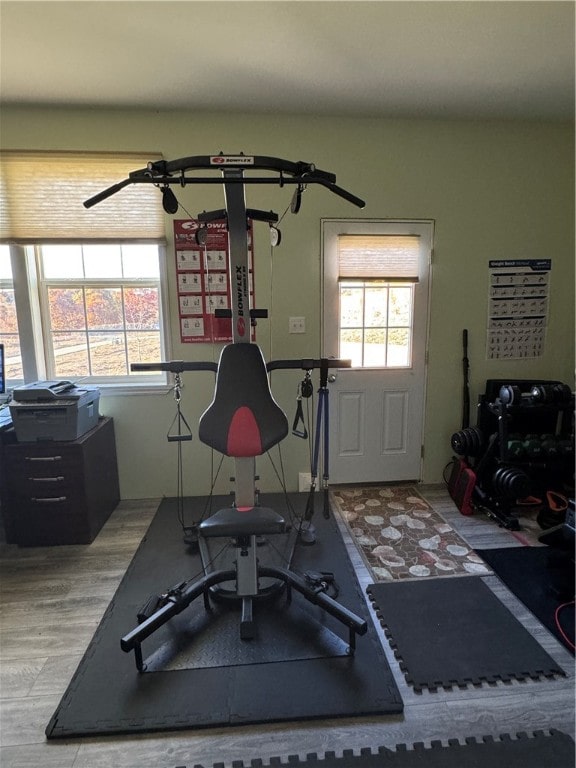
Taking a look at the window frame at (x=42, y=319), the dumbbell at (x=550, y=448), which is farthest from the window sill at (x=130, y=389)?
the dumbbell at (x=550, y=448)

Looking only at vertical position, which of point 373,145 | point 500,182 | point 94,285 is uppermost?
point 373,145

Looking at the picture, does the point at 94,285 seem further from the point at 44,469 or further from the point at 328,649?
the point at 328,649

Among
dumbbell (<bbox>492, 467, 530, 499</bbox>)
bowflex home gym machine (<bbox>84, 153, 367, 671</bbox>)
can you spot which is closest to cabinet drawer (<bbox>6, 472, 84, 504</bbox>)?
bowflex home gym machine (<bbox>84, 153, 367, 671</bbox>)

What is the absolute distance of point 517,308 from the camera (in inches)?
123

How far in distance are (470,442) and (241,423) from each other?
6.20ft

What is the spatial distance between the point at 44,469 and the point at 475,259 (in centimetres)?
323

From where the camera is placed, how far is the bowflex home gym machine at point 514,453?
2.69 m

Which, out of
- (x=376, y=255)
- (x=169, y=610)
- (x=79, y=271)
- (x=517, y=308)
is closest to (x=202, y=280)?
(x=79, y=271)

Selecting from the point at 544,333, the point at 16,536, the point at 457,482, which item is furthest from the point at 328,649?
the point at 544,333

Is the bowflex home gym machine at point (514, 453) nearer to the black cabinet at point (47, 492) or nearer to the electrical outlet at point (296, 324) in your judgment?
the electrical outlet at point (296, 324)

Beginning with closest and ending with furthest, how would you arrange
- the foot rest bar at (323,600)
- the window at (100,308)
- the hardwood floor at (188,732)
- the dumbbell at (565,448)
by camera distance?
1. the hardwood floor at (188,732)
2. the foot rest bar at (323,600)
3. the dumbbell at (565,448)
4. the window at (100,308)

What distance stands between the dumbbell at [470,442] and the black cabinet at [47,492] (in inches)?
97.5

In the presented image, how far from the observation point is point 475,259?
9.94ft

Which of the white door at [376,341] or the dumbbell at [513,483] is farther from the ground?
the white door at [376,341]
